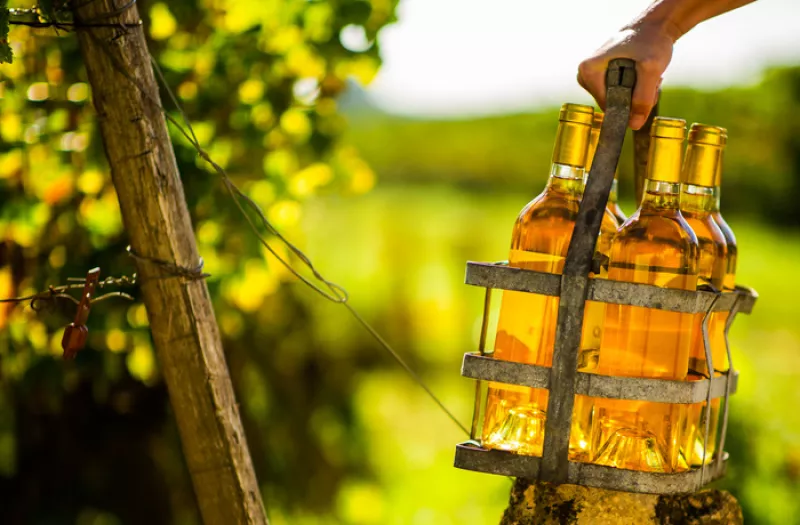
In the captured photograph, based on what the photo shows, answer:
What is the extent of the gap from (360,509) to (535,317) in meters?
3.15

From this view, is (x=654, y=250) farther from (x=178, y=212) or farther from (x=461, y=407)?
(x=461, y=407)

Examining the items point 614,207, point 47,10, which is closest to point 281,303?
point 47,10

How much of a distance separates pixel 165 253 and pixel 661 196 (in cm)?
82

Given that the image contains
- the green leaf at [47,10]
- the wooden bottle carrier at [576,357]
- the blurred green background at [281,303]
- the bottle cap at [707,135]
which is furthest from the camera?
the blurred green background at [281,303]

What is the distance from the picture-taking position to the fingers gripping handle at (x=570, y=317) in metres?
1.29

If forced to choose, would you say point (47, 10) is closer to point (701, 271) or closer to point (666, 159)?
point (666, 159)

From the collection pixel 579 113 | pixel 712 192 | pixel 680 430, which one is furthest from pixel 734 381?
pixel 579 113

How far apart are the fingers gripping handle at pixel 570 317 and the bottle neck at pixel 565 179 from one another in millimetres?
76

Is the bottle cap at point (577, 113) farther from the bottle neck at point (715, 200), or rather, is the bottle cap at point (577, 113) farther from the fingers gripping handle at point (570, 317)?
the bottle neck at point (715, 200)

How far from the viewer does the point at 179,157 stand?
2139 mm

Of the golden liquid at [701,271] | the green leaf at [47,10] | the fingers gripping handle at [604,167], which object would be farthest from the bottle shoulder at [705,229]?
the green leaf at [47,10]

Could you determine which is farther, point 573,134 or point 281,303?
point 281,303

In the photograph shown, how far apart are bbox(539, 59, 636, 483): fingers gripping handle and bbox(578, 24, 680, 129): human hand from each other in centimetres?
10

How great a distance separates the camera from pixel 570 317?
4.24 ft
